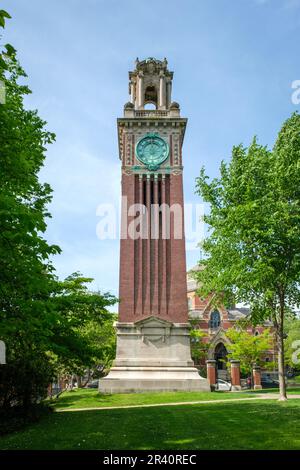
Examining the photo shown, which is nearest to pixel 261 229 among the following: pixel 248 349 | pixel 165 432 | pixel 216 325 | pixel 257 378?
pixel 165 432

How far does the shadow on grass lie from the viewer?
31.4 ft

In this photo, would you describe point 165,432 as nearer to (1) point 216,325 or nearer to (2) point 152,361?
(2) point 152,361

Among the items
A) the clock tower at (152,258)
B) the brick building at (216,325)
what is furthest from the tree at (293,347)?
the clock tower at (152,258)

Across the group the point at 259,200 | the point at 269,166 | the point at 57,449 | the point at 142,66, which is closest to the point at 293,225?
the point at 259,200

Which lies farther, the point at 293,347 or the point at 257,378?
the point at 293,347

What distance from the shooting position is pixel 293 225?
21375 mm

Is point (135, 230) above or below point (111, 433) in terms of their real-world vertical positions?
above

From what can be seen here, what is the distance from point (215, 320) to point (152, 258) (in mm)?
31979

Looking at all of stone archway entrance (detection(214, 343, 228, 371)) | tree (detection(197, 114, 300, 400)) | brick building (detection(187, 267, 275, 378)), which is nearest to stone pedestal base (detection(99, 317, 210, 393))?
tree (detection(197, 114, 300, 400))

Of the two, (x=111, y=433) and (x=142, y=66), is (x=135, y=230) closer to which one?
(x=142, y=66)

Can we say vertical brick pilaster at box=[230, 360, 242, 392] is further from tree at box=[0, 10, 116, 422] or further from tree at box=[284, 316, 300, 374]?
tree at box=[0, 10, 116, 422]

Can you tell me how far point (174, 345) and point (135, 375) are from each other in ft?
12.0

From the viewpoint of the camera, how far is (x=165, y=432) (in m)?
11.3
